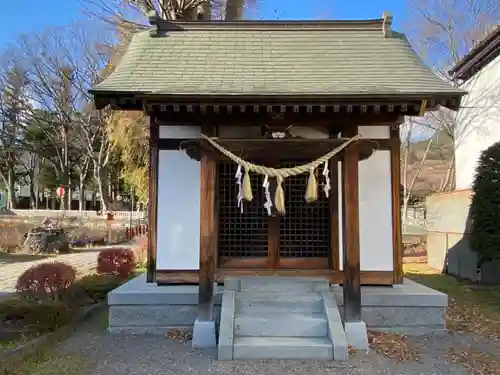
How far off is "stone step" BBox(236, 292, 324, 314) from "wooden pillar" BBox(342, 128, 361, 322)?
0.42 meters

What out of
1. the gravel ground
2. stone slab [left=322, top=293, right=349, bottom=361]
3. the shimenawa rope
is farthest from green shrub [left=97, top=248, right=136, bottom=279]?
stone slab [left=322, top=293, right=349, bottom=361]

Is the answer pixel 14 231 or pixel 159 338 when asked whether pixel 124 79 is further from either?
pixel 14 231

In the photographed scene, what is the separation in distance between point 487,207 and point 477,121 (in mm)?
6159

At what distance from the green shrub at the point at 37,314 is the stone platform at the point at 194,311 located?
2.62ft

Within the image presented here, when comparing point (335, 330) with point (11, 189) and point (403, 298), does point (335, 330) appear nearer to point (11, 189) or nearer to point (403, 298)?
point (403, 298)

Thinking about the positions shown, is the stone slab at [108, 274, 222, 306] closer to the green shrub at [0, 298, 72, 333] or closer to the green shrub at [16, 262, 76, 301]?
the green shrub at [0, 298, 72, 333]

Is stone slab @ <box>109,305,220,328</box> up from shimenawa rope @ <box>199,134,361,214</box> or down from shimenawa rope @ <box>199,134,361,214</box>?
down

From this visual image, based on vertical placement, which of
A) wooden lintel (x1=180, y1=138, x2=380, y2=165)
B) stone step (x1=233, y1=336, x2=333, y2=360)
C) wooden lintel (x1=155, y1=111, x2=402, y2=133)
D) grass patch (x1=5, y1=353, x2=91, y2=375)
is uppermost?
wooden lintel (x1=155, y1=111, x2=402, y2=133)

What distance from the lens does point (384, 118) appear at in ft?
21.9

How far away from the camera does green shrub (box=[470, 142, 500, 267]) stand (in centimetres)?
916

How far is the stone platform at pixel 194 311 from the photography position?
639 cm

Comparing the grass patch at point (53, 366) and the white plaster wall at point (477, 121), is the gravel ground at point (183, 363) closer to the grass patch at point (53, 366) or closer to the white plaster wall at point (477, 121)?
the grass patch at point (53, 366)

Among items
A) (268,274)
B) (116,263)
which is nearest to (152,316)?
(268,274)

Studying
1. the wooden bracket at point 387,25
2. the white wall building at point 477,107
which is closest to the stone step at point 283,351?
the wooden bracket at point 387,25
